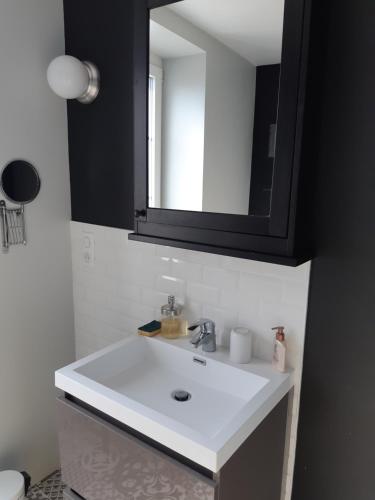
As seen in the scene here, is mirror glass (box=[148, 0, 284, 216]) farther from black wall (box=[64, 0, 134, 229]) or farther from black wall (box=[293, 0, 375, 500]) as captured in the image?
black wall (box=[64, 0, 134, 229])

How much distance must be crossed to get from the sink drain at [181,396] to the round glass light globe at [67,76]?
4.13 ft

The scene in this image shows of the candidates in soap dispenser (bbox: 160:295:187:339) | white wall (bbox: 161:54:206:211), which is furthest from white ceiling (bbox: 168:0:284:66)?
soap dispenser (bbox: 160:295:187:339)

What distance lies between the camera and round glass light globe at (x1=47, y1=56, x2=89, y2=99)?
1.51 metres

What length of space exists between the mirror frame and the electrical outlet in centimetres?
50

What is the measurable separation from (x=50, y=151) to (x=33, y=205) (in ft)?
0.87

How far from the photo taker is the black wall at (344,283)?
3.37ft

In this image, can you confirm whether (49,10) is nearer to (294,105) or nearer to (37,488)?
(294,105)

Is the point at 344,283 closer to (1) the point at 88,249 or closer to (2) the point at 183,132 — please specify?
(2) the point at 183,132

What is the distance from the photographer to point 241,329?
1.32 meters

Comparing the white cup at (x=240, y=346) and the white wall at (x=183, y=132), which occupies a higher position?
the white wall at (x=183, y=132)

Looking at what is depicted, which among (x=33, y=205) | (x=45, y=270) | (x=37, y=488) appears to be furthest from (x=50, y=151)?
(x=37, y=488)

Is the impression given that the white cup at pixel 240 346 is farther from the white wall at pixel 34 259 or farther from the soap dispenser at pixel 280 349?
the white wall at pixel 34 259

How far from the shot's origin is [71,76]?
1.52 metres

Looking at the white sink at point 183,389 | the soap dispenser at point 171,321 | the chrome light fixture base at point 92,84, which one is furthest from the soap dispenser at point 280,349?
the chrome light fixture base at point 92,84
